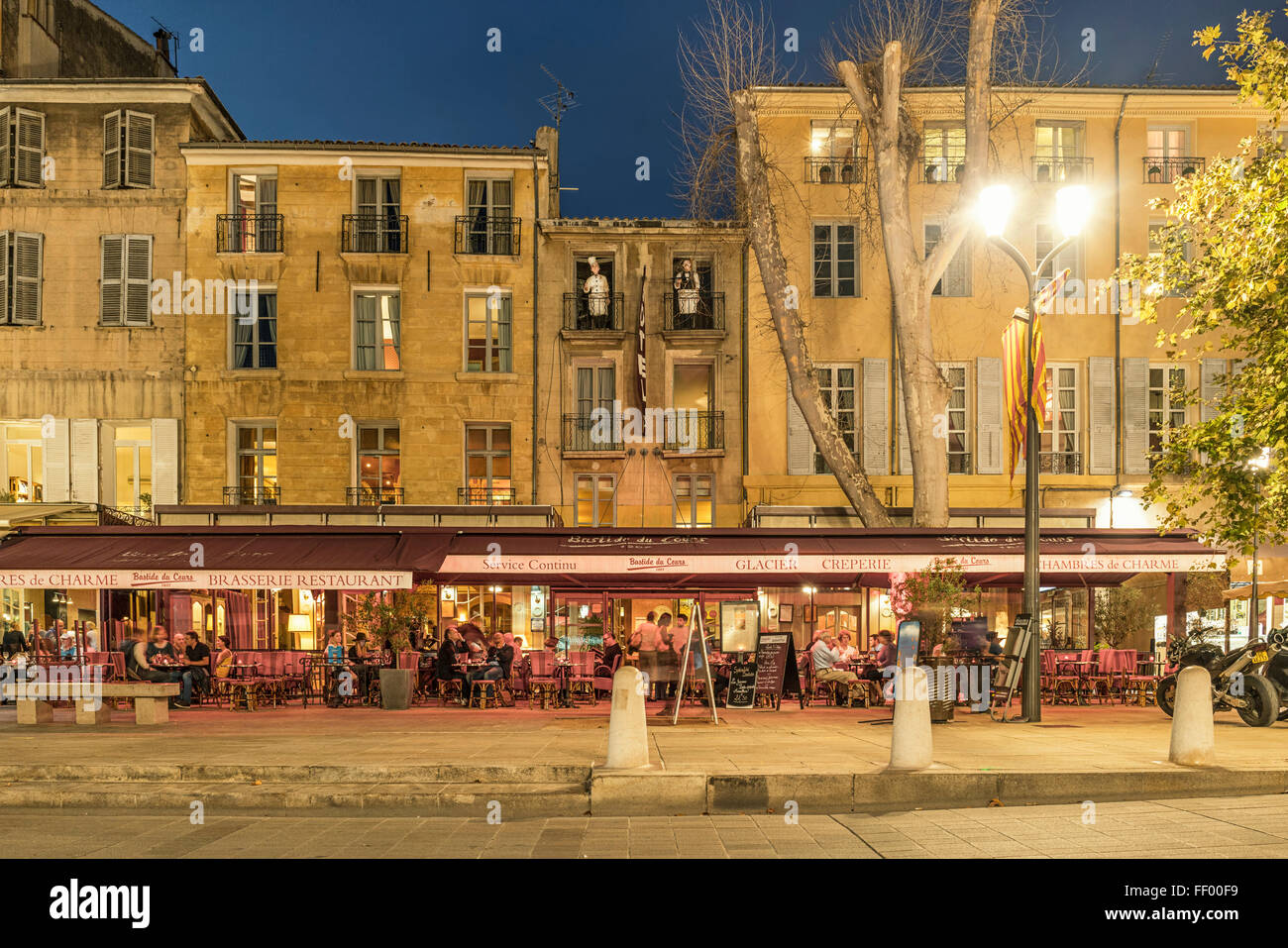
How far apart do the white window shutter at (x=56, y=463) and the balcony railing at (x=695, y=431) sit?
40.8 ft

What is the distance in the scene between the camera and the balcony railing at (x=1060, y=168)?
23.8 metres

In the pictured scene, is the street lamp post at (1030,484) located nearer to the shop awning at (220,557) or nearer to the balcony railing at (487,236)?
the shop awning at (220,557)

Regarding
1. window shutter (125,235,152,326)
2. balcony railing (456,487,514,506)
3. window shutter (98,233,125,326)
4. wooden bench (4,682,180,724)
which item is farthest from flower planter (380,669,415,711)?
window shutter (98,233,125,326)

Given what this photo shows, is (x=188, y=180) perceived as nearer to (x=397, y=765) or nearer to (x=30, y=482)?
(x=30, y=482)

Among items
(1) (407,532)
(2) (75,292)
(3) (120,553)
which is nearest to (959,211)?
(1) (407,532)

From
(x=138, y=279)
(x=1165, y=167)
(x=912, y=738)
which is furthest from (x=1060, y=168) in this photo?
(x=138, y=279)

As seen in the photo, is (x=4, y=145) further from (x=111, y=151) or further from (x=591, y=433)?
(x=591, y=433)

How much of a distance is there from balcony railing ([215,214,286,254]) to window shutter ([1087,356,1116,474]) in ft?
57.7

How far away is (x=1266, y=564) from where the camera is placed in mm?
16234

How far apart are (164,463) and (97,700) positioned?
380 inches

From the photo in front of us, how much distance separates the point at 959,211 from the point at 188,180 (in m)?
15.9

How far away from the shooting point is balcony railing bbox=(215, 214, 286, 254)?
23516mm

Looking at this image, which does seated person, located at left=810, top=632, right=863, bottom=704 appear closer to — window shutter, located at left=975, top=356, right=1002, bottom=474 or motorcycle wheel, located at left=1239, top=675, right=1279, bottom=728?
motorcycle wheel, located at left=1239, top=675, right=1279, bottom=728

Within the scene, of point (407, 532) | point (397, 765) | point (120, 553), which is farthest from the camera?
point (407, 532)
